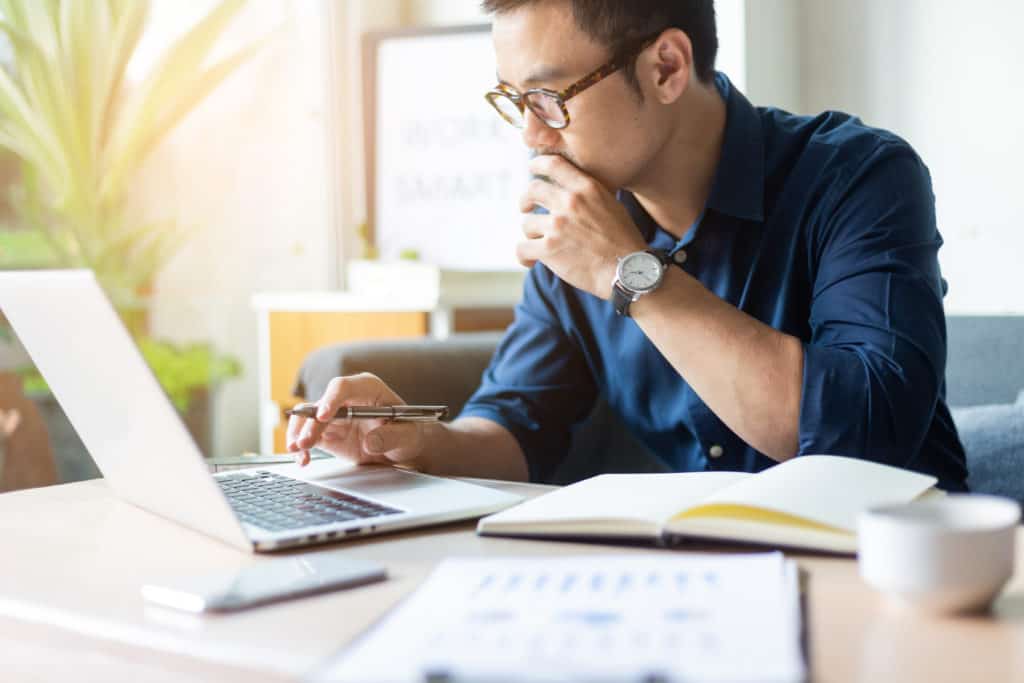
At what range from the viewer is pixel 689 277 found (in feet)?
Answer: 4.25

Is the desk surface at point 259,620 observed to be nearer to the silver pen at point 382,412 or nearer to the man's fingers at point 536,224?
the silver pen at point 382,412

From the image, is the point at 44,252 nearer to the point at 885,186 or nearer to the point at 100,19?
the point at 100,19

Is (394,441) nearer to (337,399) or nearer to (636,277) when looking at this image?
(337,399)

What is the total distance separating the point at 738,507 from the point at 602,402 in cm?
117

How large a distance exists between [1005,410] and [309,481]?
1151 millimetres

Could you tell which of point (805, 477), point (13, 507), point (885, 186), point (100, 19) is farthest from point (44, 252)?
point (805, 477)

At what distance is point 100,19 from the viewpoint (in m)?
2.79

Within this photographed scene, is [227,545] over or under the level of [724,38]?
under

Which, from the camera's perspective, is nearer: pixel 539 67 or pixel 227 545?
pixel 227 545

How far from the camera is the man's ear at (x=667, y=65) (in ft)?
4.86

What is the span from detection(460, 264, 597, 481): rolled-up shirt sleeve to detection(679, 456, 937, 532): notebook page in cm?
65

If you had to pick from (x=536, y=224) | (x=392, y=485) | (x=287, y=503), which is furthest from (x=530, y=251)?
(x=287, y=503)

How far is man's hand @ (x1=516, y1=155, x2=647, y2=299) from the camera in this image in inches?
52.6

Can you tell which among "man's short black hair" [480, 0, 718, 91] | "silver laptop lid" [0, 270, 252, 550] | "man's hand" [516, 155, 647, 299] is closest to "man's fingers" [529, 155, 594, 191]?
"man's hand" [516, 155, 647, 299]
